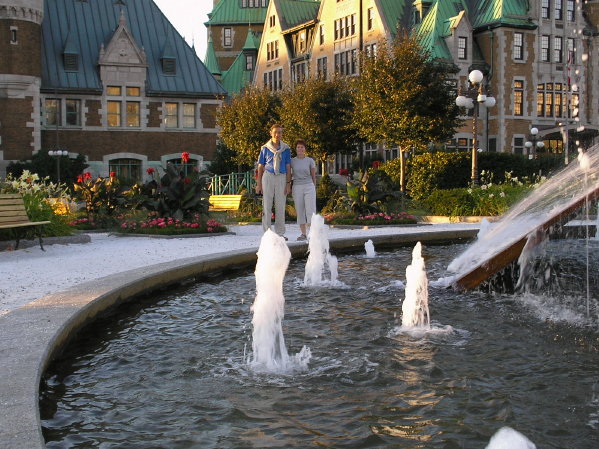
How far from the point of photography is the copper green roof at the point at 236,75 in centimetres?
7675

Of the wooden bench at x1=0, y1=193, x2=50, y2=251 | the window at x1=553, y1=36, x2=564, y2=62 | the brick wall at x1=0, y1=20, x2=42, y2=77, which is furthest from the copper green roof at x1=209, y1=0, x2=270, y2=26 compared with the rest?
the wooden bench at x1=0, y1=193, x2=50, y2=251

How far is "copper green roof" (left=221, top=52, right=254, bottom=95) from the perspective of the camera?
76.8 m

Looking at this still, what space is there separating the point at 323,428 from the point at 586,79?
55.2 metres

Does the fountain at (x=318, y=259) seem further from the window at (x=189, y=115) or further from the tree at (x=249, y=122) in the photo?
the window at (x=189, y=115)

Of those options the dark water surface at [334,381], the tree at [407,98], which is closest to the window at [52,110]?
the tree at [407,98]

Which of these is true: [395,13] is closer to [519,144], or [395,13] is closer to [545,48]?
[545,48]

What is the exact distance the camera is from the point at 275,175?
43.8 ft

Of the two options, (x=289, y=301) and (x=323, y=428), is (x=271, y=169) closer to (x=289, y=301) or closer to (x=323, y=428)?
(x=289, y=301)

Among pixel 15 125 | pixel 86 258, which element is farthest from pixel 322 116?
pixel 86 258

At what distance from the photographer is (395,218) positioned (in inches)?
710

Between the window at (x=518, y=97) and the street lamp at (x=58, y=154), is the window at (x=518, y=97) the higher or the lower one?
the higher one

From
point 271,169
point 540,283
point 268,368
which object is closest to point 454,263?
point 540,283

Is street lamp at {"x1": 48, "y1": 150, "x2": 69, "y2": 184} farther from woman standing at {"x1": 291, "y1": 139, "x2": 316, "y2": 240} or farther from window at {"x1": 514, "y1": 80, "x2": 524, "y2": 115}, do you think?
window at {"x1": 514, "y1": 80, "x2": 524, "y2": 115}

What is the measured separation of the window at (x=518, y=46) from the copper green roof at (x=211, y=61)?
128ft
